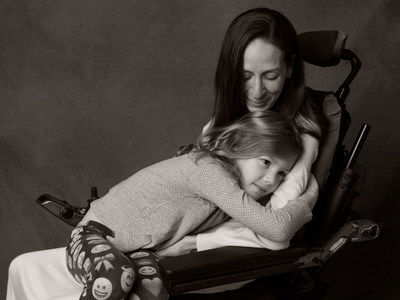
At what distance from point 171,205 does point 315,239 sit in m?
0.51

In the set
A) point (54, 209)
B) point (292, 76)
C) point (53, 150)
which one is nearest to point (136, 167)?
point (53, 150)

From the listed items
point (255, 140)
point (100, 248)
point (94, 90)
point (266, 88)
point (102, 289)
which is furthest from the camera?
point (94, 90)

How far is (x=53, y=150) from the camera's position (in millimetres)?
3771

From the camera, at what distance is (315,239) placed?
7.20 feet

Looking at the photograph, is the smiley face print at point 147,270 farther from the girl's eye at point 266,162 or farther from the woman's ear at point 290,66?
the woman's ear at point 290,66

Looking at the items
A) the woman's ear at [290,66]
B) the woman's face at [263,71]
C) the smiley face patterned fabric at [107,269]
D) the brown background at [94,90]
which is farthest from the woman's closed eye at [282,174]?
the brown background at [94,90]

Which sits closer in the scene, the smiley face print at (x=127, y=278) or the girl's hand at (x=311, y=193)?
the smiley face print at (x=127, y=278)

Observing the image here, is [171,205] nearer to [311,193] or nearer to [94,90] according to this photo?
[311,193]

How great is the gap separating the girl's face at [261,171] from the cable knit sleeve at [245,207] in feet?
0.24

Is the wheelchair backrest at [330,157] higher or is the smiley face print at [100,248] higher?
the wheelchair backrest at [330,157]

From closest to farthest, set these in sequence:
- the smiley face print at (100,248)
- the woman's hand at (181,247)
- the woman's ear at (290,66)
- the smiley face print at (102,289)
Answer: the smiley face print at (102,289) < the smiley face print at (100,248) < the woman's hand at (181,247) < the woman's ear at (290,66)

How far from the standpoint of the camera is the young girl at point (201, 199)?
6.48 ft

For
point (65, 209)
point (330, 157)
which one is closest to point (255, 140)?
point (330, 157)

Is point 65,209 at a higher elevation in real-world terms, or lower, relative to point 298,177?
lower
